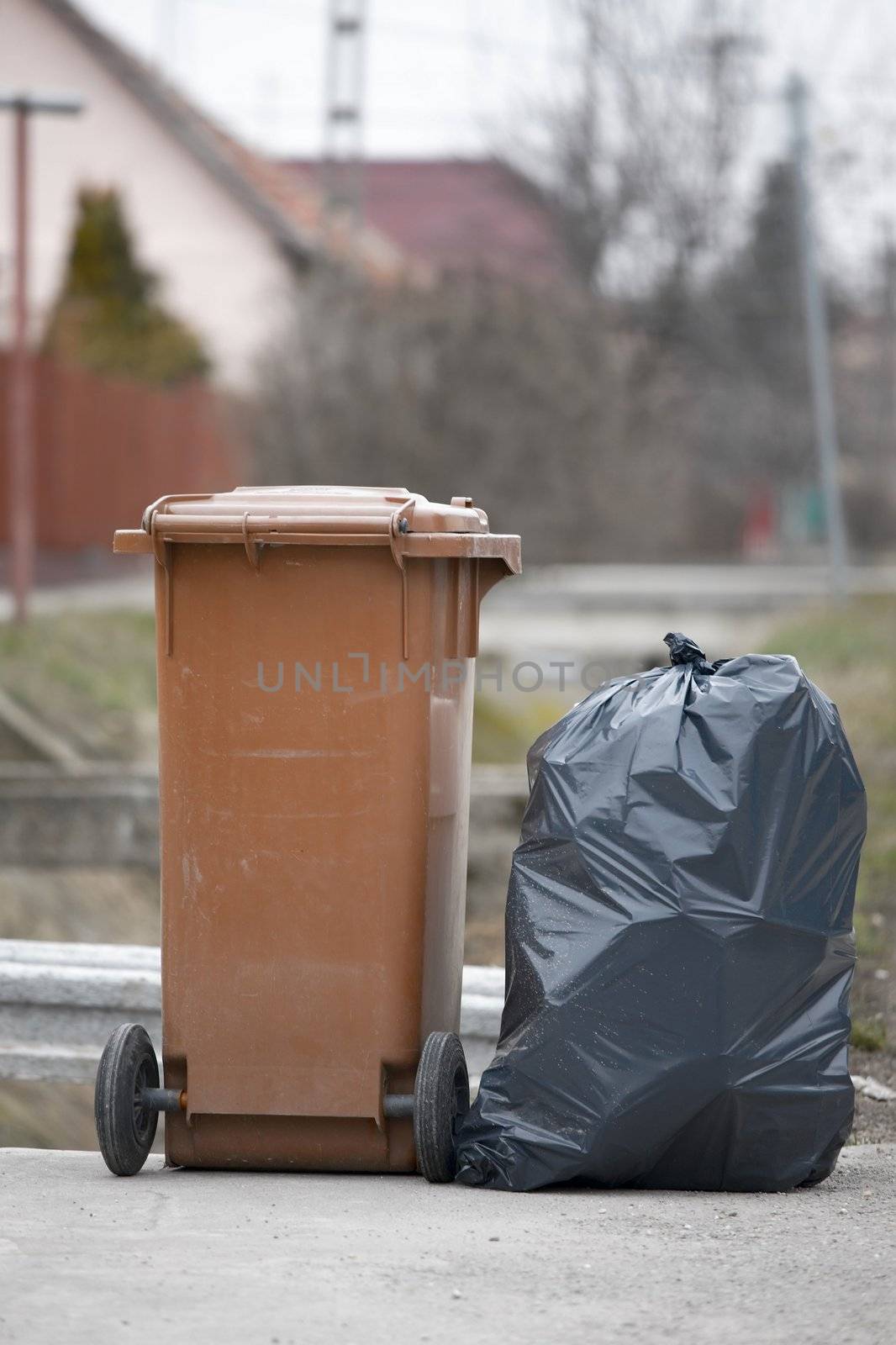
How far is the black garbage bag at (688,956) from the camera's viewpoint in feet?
10.1

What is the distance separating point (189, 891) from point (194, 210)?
78.0 ft

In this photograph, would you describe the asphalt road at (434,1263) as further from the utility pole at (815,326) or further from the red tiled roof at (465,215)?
the red tiled roof at (465,215)

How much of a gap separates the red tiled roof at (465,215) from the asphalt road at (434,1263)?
15.3 metres

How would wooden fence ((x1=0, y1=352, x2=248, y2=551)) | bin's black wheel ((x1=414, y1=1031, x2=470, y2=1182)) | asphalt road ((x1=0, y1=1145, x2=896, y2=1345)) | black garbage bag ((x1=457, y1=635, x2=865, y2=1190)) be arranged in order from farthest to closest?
wooden fence ((x1=0, y1=352, x2=248, y2=551)) → bin's black wheel ((x1=414, y1=1031, x2=470, y2=1182)) → black garbage bag ((x1=457, y1=635, x2=865, y2=1190)) → asphalt road ((x1=0, y1=1145, x2=896, y2=1345))

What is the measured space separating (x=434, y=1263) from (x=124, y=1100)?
827 millimetres

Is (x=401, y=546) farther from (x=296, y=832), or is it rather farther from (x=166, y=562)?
(x=296, y=832)

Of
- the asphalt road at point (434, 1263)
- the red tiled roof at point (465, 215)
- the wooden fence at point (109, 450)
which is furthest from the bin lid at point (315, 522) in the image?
the red tiled roof at point (465, 215)

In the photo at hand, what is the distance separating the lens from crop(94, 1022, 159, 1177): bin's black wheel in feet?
10.7

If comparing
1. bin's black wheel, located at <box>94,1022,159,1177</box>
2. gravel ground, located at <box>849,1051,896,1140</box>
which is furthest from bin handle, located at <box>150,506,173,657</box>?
gravel ground, located at <box>849,1051,896,1140</box>

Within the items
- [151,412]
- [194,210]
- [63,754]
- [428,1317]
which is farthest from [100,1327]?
[194,210]

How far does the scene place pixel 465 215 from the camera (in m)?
32.2

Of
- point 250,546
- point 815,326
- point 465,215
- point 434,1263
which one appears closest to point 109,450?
point 815,326

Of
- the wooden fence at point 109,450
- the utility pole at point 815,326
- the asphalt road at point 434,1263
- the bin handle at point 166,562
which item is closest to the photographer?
the asphalt road at point 434,1263

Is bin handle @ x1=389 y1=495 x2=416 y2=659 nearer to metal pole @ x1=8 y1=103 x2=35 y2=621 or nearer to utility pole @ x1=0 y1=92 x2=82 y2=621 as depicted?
utility pole @ x1=0 y1=92 x2=82 y2=621
